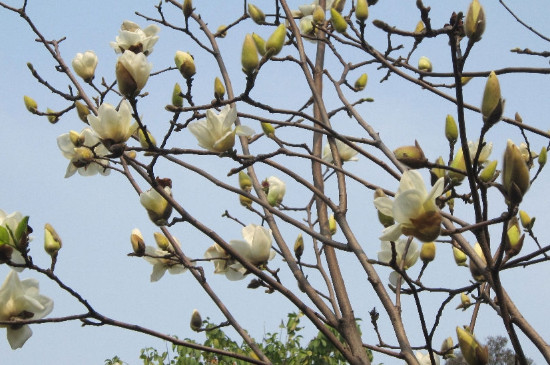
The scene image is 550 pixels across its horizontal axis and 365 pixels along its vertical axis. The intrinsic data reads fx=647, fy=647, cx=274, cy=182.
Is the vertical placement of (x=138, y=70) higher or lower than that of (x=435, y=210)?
higher

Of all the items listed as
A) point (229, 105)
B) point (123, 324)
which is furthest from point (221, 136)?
point (123, 324)

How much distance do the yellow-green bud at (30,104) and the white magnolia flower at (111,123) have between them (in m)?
0.78

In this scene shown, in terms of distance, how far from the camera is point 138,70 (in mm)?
1103

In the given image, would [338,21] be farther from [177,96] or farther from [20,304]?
[20,304]

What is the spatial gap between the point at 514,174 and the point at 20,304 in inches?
33.3

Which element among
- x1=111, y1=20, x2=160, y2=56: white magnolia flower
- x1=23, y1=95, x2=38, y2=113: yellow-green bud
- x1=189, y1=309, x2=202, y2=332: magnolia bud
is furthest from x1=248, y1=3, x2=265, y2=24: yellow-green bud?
x1=189, y1=309, x2=202, y2=332: magnolia bud

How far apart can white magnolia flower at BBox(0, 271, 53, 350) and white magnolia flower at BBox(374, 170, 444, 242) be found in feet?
2.13

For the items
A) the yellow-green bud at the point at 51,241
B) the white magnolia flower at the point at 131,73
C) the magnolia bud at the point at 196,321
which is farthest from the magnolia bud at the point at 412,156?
the magnolia bud at the point at 196,321

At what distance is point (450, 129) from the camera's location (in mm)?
1148

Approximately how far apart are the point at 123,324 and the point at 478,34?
772mm

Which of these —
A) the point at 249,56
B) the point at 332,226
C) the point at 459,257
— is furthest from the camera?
the point at 332,226

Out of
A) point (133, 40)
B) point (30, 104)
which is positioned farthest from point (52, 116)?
point (133, 40)

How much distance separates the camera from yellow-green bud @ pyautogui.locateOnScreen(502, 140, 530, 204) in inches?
30.0

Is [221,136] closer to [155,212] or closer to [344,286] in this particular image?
[155,212]
